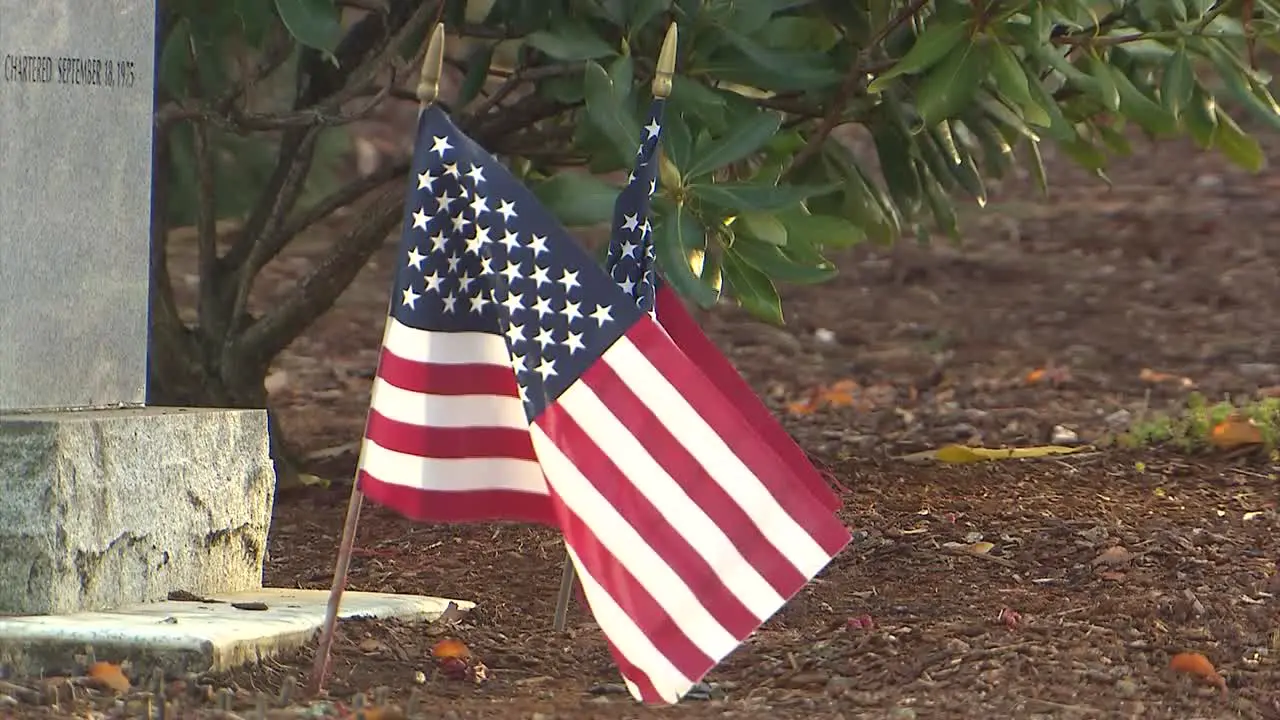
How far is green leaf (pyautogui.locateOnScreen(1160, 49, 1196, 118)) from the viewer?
513 cm

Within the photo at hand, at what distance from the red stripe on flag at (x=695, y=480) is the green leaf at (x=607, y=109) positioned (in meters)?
1.22

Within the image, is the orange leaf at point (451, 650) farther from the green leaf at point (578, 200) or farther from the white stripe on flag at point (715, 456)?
the green leaf at point (578, 200)

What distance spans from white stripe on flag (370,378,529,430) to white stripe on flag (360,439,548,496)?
0.21ft

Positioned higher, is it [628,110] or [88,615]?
[628,110]

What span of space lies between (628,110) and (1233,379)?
14.1 feet

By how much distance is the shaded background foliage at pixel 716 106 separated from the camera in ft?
15.9

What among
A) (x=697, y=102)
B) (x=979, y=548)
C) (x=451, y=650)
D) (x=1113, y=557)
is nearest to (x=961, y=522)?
(x=979, y=548)

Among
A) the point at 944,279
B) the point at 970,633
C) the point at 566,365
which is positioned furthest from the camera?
the point at 944,279

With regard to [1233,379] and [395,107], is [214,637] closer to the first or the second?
[1233,379]

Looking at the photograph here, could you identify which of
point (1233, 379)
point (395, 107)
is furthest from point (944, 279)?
point (395, 107)

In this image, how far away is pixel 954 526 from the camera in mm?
5426

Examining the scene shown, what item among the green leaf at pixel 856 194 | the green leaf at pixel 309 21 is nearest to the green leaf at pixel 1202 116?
the green leaf at pixel 856 194

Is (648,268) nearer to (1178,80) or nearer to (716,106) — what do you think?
(716,106)

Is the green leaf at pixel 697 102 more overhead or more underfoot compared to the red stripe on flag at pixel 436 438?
more overhead
